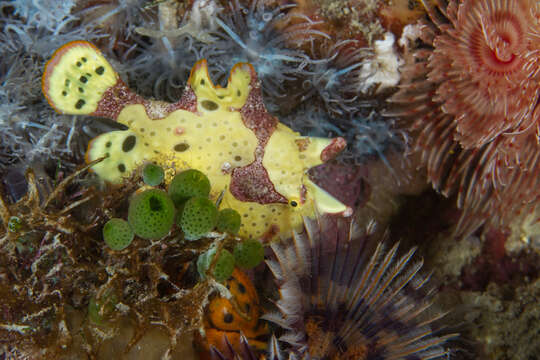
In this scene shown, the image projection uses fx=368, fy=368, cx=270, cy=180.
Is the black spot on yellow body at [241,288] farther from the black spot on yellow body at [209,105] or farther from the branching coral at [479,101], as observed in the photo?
the branching coral at [479,101]

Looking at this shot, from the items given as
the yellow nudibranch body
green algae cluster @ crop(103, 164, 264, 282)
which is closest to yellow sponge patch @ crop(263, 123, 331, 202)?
the yellow nudibranch body

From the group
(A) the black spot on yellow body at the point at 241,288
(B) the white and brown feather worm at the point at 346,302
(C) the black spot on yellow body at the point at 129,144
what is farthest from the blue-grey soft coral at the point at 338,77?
(A) the black spot on yellow body at the point at 241,288

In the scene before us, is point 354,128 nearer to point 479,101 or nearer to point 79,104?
point 479,101

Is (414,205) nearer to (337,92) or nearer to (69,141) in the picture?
(337,92)

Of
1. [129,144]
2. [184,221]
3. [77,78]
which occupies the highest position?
[77,78]

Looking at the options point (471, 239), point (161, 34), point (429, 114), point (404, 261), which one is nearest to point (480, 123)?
point (429, 114)

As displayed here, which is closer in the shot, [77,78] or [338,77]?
[77,78]

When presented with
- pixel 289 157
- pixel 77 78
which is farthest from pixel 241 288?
pixel 77 78

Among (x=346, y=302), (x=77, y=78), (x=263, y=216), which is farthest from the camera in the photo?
(x=263, y=216)
